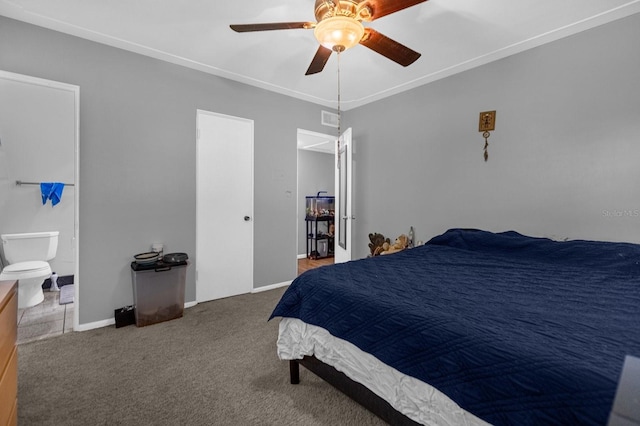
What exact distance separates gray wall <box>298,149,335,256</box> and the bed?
4.12m

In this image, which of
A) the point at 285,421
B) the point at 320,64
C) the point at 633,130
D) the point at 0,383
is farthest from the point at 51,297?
the point at 633,130

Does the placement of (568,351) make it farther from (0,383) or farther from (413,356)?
(0,383)

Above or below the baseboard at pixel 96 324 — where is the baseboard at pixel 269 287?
above

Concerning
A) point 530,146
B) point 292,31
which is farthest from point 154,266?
point 530,146

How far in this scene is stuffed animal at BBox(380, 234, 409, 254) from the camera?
3.53 meters

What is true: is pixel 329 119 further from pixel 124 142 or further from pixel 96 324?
pixel 96 324

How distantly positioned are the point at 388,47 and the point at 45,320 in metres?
3.90

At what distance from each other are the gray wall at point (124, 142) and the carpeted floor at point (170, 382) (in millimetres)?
623

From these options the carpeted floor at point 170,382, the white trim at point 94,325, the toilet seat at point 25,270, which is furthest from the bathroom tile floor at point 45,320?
the toilet seat at point 25,270

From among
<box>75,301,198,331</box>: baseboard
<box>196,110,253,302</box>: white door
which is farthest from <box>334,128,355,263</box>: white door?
<box>75,301,198,331</box>: baseboard

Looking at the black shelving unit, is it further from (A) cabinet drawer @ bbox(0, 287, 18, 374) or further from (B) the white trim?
(A) cabinet drawer @ bbox(0, 287, 18, 374)

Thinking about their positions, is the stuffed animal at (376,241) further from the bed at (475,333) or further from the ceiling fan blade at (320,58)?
the ceiling fan blade at (320,58)

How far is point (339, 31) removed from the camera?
1.71 meters

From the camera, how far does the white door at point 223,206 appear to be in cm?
334
